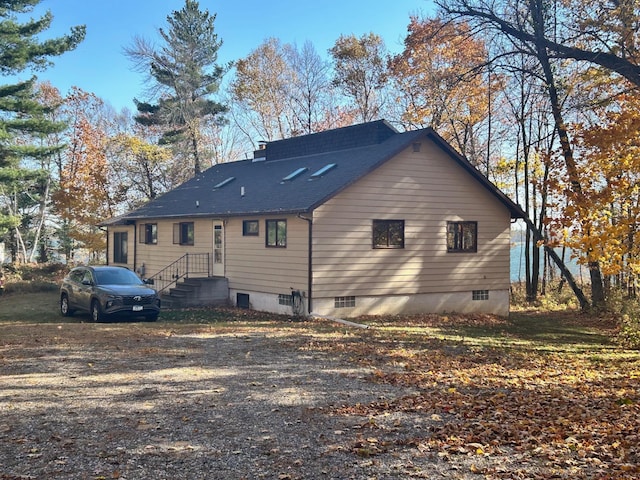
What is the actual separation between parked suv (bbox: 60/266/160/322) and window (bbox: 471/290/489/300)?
11.3m

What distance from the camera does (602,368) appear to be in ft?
39.4

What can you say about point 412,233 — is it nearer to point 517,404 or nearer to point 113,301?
point 113,301

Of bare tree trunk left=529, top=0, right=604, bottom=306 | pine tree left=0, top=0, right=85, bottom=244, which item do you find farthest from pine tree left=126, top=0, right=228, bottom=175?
bare tree trunk left=529, top=0, right=604, bottom=306

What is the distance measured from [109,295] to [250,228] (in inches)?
230

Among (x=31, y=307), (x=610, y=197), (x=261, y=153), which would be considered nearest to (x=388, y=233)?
(x=610, y=197)

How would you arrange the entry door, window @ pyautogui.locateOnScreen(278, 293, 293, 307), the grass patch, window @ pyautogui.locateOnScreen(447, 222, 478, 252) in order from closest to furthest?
the grass patch < window @ pyautogui.locateOnScreen(278, 293, 293, 307) < window @ pyautogui.locateOnScreen(447, 222, 478, 252) < the entry door

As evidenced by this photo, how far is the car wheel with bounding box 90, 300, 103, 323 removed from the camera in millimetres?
17391

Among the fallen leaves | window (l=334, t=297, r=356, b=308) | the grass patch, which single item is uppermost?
window (l=334, t=297, r=356, b=308)

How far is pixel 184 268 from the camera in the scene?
24.1 meters

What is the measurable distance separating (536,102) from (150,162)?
26.3m

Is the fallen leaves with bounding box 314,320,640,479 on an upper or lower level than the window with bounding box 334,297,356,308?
lower

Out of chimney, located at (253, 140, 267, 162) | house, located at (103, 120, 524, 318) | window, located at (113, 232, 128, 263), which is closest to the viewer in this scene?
house, located at (103, 120, 524, 318)

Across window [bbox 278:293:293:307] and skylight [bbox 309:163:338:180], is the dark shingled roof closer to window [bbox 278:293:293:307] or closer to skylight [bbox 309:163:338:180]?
skylight [bbox 309:163:338:180]

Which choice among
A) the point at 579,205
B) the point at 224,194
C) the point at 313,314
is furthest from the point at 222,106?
the point at 579,205
